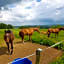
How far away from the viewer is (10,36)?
7625mm

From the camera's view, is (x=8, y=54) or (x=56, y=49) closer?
(x=8, y=54)

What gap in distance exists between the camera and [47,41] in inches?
408

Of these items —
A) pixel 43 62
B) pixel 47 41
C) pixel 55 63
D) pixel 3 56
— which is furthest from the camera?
pixel 47 41

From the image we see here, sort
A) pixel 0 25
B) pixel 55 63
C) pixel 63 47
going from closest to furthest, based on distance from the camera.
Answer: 1. pixel 55 63
2. pixel 63 47
3. pixel 0 25

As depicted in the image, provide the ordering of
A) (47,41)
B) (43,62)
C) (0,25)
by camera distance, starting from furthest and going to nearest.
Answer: (0,25), (47,41), (43,62)

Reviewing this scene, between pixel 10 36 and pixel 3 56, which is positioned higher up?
pixel 10 36

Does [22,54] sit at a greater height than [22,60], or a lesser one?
lesser

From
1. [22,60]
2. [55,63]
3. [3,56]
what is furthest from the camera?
[3,56]

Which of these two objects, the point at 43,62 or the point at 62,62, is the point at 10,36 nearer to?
the point at 43,62

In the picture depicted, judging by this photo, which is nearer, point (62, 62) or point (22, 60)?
point (22, 60)

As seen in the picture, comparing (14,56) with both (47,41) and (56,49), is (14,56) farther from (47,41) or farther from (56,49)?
(47,41)

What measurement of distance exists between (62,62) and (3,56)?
10.7 feet

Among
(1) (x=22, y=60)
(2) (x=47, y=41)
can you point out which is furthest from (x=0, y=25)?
(1) (x=22, y=60)

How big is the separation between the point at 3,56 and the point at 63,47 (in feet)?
13.2
